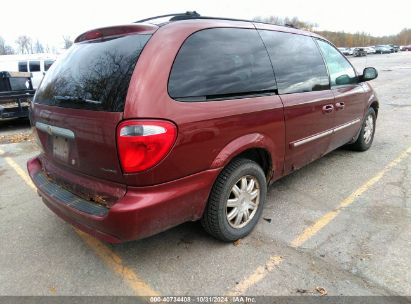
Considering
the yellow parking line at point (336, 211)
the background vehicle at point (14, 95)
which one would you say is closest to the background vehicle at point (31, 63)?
the background vehicle at point (14, 95)

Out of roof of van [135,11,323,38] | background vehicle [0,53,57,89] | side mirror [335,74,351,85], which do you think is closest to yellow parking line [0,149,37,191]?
roof of van [135,11,323,38]

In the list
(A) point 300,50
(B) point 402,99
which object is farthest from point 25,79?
(B) point 402,99

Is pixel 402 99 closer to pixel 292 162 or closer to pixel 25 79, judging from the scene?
pixel 292 162

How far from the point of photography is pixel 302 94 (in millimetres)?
3551

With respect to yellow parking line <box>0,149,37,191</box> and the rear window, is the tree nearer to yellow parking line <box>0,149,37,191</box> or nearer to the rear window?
yellow parking line <box>0,149,37,191</box>

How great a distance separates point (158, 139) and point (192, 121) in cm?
30

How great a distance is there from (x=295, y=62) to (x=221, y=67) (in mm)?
1180

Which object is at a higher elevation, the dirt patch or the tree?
the tree

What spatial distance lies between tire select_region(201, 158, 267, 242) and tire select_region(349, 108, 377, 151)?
2806 millimetres

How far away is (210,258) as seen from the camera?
2.85 metres

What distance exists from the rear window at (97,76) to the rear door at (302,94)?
141 centimetres

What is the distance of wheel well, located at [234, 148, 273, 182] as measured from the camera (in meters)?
3.13

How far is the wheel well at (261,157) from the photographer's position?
10.3 feet

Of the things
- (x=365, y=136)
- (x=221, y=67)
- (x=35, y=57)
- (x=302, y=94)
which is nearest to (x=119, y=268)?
(x=221, y=67)
